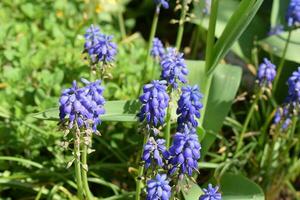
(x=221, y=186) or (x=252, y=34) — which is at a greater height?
(x=252, y=34)

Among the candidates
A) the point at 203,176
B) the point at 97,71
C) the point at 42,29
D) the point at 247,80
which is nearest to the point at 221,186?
the point at 203,176

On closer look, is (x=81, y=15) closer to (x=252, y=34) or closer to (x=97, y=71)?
(x=252, y=34)

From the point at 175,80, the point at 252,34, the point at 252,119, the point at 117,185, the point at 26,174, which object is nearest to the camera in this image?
the point at 175,80

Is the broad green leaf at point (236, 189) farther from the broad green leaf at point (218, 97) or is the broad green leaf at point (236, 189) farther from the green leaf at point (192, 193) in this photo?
the broad green leaf at point (218, 97)

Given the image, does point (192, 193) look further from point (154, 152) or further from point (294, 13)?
point (294, 13)

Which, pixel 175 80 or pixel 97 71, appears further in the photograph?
pixel 97 71

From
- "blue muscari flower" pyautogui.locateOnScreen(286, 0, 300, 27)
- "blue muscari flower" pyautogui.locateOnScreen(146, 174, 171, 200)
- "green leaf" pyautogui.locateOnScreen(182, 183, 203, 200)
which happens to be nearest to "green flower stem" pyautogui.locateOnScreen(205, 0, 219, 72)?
"blue muscari flower" pyautogui.locateOnScreen(286, 0, 300, 27)

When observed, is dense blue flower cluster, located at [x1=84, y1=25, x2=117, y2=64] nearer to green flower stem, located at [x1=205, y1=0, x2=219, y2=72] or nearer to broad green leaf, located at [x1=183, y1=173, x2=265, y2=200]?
green flower stem, located at [x1=205, y1=0, x2=219, y2=72]
